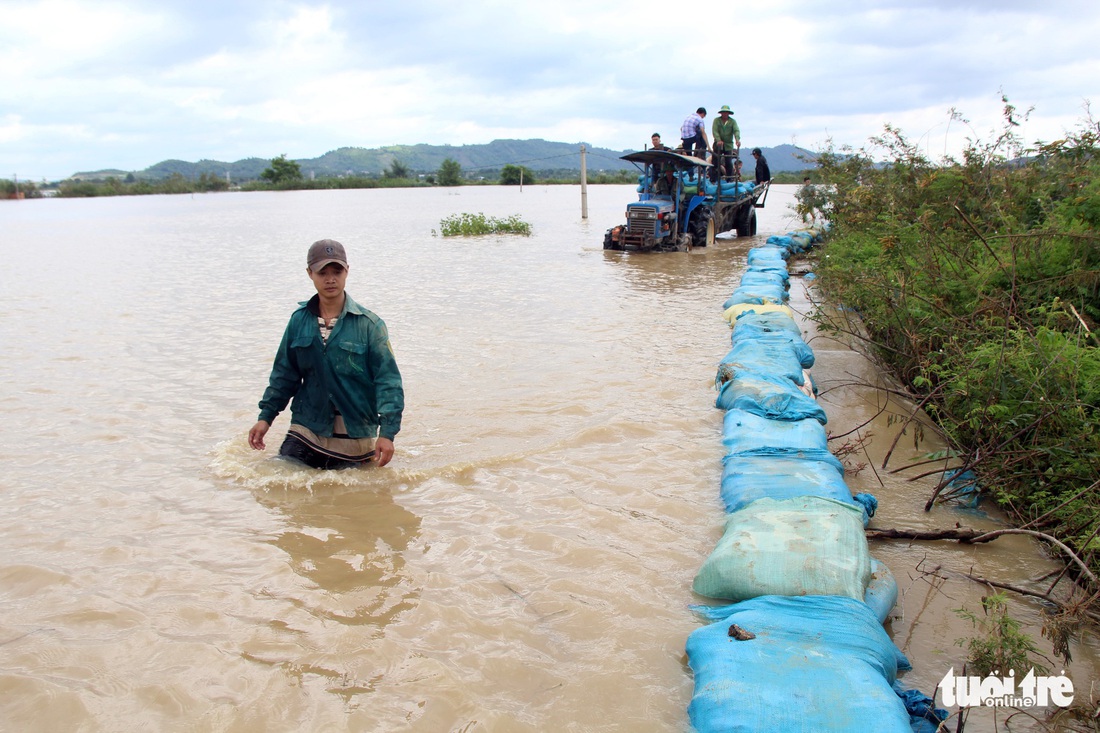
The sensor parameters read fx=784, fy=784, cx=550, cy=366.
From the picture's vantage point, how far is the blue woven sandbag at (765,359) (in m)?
5.31

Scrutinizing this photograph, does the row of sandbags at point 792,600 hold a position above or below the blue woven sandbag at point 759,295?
below

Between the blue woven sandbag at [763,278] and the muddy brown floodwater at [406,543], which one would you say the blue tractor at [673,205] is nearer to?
the blue woven sandbag at [763,278]

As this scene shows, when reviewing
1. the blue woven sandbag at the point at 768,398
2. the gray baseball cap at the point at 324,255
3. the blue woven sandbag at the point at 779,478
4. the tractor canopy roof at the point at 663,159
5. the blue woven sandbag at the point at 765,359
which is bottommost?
the blue woven sandbag at the point at 779,478

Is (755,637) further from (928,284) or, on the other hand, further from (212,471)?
(928,284)

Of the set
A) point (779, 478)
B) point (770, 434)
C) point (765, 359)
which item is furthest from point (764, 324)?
point (779, 478)

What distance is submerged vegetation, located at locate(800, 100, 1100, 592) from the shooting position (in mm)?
3605

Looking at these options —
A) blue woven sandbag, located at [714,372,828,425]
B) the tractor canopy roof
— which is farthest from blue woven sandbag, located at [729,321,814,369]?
the tractor canopy roof

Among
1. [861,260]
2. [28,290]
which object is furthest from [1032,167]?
[28,290]

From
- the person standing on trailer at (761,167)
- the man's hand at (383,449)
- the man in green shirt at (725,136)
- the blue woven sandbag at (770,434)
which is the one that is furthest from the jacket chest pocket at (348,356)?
the person standing on trailer at (761,167)

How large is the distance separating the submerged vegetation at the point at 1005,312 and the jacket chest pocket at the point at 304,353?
3223mm

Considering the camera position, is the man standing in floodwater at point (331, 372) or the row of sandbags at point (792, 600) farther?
the man standing in floodwater at point (331, 372)

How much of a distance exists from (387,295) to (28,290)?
18.4ft

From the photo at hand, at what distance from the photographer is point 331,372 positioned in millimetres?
3887

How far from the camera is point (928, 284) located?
571 cm
